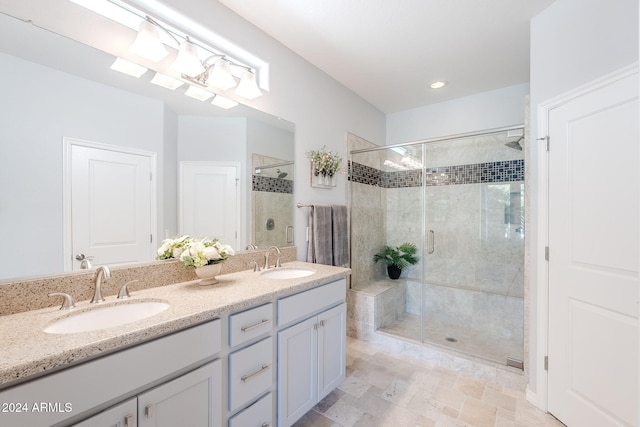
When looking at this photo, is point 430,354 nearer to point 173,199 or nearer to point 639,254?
point 639,254

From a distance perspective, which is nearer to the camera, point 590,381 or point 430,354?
point 590,381

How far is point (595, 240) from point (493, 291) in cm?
166

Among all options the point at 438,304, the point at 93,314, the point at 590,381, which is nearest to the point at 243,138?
the point at 93,314

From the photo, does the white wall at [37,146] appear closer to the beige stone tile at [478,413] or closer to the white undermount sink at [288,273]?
the white undermount sink at [288,273]

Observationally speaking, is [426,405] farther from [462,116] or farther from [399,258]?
[462,116]

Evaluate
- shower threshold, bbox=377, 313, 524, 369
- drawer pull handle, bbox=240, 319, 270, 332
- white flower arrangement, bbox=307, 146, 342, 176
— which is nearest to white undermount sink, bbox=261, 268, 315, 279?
drawer pull handle, bbox=240, 319, 270, 332

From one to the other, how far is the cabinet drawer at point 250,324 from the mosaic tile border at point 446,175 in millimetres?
1968

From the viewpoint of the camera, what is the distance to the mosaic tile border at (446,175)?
115 inches

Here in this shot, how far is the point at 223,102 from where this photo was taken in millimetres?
1838

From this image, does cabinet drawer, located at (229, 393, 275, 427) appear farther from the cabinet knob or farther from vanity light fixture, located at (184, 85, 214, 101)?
vanity light fixture, located at (184, 85, 214, 101)

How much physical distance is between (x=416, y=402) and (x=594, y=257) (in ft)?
4.63

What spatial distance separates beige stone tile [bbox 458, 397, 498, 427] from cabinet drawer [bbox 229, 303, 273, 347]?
56.1 inches

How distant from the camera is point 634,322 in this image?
133 centimetres

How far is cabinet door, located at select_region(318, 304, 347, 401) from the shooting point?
1728 mm
